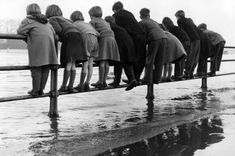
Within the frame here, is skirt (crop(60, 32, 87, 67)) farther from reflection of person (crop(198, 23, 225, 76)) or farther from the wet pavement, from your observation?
reflection of person (crop(198, 23, 225, 76))

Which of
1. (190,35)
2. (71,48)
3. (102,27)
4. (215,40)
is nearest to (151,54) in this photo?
(102,27)

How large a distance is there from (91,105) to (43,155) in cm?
474

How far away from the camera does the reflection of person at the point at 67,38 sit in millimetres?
7402

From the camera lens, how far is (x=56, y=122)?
6.98 metres

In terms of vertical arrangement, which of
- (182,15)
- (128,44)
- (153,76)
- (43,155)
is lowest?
(43,155)

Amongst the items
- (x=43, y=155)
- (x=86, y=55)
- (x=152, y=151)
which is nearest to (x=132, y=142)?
(x=152, y=151)

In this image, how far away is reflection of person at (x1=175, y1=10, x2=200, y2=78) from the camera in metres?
10.8

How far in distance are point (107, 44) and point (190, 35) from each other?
3322 millimetres

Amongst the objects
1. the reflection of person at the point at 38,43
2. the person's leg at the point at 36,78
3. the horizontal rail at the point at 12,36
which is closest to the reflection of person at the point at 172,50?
the reflection of person at the point at 38,43

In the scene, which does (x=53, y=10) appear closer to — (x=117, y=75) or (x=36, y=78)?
(x=36, y=78)

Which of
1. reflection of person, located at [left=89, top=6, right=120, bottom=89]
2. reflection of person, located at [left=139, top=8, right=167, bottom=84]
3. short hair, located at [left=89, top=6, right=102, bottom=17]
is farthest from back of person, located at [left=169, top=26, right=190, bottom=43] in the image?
short hair, located at [left=89, top=6, right=102, bottom=17]

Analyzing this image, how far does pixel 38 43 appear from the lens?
269 inches

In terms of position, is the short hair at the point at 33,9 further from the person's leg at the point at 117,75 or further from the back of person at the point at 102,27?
the person's leg at the point at 117,75

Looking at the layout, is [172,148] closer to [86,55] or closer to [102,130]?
[102,130]
